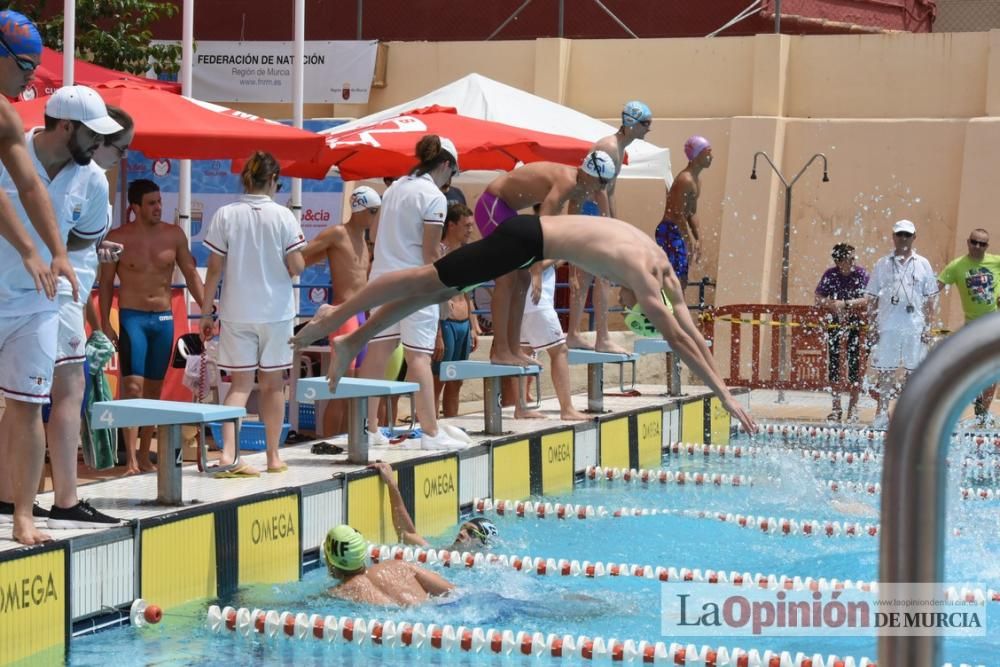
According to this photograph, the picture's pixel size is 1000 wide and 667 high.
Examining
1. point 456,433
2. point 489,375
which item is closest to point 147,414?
point 456,433

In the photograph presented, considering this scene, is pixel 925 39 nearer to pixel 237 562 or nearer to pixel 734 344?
pixel 734 344

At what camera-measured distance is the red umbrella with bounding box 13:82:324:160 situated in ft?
27.1

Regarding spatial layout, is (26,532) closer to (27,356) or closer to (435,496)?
(27,356)

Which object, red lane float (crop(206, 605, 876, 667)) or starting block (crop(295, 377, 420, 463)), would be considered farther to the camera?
starting block (crop(295, 377, 420, 463))

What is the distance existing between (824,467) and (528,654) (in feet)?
18.2

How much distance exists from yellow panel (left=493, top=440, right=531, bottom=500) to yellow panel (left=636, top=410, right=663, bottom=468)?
195 cm

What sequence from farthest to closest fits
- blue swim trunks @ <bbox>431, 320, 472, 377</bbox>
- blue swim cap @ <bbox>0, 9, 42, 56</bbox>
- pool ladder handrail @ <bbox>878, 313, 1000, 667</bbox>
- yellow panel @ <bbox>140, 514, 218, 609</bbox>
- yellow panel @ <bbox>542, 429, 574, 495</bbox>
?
blue swim trunks @ <bbox>431, 320, 472, 377</bbox> < yellow panel @ <bbox>542, 429, 574, 495</bbox> < yellow panel @ <bbox>140, 514, 218, 609</bbox> < blue swim cap @ <bbox>0, 9, 42, 56</bbox> < pool ladder handrail @ <bbox>878, 313, 1000, 667</bbox>

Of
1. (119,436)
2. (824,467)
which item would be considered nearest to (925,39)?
(824,467)

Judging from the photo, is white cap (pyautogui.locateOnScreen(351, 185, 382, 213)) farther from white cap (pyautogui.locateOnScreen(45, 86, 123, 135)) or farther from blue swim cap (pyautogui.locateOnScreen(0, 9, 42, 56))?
blue swim cap (pyautogui.locateOnScreen(0, 9, 42, 56))

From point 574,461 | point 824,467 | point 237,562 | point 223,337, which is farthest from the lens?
point 824,467

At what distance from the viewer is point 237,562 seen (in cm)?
609

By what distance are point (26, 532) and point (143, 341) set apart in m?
3.07

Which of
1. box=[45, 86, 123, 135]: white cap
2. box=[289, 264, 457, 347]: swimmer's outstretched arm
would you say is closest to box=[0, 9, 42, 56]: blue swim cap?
box=[45, 86, 123, 135]: white cap

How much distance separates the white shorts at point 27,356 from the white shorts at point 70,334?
223 mm
